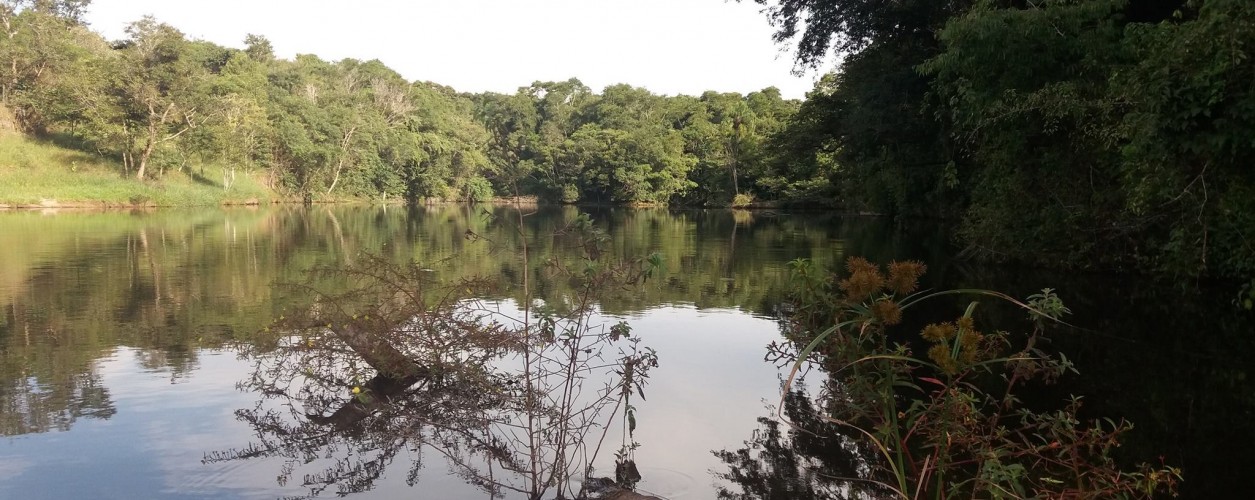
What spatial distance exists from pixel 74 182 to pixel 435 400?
44.9 metres

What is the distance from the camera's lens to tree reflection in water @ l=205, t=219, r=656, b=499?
187 inches

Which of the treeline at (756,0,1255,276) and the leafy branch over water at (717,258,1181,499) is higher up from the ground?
the treeline at (756,0,1255,276)

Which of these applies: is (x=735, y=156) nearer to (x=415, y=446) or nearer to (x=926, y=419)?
(x=415, y=446)

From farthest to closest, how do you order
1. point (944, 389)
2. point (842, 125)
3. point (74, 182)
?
1. point (74, 182)
2. point (842, 125)
3. point (944, 389)

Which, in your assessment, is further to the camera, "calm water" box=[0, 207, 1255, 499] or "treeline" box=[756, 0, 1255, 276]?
"treeline" box=[756, 0, 1255, 276]

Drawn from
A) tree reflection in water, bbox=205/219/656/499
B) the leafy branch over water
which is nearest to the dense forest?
tree reflection in water, bbox=205/219/656/499

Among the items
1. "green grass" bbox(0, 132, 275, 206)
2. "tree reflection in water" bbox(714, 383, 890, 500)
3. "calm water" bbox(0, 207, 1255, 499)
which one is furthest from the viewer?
"green grass" bbox(0, 132, 275, 206)

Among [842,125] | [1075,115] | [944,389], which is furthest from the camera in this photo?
[842,125]

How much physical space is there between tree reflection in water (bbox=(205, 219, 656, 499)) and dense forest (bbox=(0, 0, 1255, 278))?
125 centimetres

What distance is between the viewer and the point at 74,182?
4062cm

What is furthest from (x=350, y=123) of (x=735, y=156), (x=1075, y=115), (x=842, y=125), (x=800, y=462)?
(x=800, y=462)

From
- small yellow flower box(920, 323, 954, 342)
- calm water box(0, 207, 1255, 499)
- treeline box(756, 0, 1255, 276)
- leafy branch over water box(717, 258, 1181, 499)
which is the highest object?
treeline box(756, 0, 1255, 276)

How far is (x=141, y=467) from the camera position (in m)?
4.91

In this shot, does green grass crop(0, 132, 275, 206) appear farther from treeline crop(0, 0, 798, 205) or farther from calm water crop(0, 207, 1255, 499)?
calm water crop(0, 207, 1255, 499)
